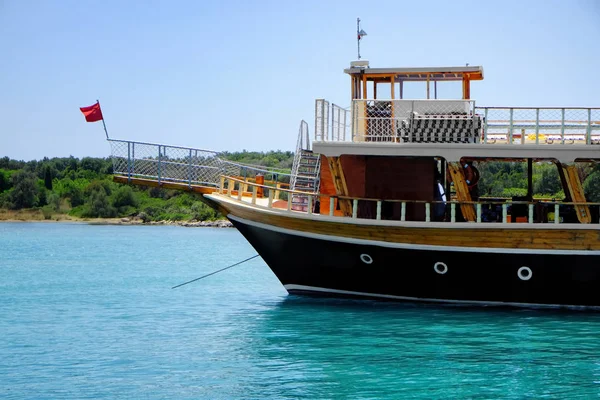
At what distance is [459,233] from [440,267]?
2.61 feet

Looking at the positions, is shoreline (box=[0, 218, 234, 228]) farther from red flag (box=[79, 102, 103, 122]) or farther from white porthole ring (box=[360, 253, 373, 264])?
white porthole ring (box=[360, 253, 373, 264])

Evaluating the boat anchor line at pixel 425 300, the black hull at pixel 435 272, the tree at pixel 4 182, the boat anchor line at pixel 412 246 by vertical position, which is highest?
the tree at pixel 4 182

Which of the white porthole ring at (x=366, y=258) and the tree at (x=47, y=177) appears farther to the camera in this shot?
the tree at (x=47, y=177)

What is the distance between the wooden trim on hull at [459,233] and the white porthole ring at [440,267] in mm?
411

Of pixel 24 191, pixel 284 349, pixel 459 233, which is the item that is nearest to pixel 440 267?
pixel 459 233

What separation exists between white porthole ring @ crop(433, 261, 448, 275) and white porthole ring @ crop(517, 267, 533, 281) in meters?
1.34

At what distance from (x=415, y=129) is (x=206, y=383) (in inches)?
282

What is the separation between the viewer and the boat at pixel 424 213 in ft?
56.0

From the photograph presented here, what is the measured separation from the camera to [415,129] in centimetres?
1778

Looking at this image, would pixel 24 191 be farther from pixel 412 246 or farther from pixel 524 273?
pixel 524 273

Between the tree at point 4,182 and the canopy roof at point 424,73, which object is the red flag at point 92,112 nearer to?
the canopy roof at point 424,73

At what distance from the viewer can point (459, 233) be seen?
17.1 metres

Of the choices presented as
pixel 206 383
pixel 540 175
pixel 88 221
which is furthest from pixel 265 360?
pixel 88 221

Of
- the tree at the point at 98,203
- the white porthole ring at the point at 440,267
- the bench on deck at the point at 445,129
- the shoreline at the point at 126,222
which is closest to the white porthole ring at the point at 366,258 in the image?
the white porthole ring at the point at 440,267
